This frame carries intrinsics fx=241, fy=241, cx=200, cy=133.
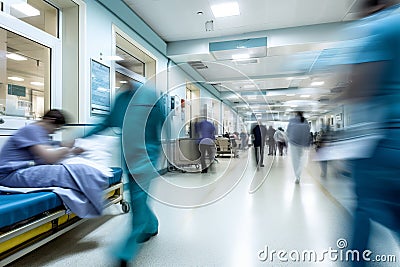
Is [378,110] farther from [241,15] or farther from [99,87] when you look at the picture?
[241,15]

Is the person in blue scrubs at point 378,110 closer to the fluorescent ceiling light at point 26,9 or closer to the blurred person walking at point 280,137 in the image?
the fluorescent ceiling light at point 26,9

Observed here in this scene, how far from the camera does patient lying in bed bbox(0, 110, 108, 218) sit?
1.94 meters

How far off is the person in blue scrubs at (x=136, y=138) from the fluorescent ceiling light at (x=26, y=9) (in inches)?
74.5

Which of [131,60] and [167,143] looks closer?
[167,143]

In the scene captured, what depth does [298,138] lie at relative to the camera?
4.46 meters

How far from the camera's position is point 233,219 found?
2.70m

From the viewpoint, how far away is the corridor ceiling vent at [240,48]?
5070 mm

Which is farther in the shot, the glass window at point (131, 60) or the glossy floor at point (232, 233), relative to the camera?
the glass window at point (131, 60)

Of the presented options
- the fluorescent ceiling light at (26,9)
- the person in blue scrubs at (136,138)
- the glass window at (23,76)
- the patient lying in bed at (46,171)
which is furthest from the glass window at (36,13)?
the person in blue scrubs at (136,138)

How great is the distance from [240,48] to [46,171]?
4360 mm

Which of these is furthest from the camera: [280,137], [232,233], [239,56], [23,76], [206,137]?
[280,137]

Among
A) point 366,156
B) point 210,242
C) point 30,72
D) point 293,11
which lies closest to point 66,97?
point 30,72

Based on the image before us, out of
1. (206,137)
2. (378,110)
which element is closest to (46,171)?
(378,110)

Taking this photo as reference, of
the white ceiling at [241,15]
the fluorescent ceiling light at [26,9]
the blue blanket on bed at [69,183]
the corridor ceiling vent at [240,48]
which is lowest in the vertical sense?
the blue blanket on bed at [69,183]
